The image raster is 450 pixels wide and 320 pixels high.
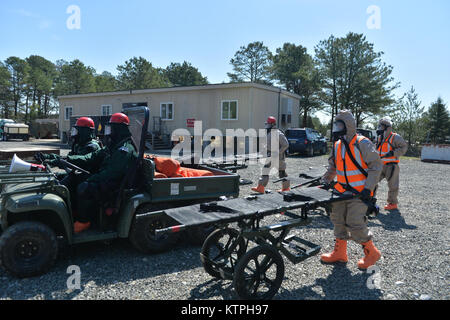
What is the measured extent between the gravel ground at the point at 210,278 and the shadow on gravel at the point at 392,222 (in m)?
0.49

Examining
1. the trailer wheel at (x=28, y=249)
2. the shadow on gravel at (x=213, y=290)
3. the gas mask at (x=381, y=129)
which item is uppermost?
the gas mask at (x=381, y=129)

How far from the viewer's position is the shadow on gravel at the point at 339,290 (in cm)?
362

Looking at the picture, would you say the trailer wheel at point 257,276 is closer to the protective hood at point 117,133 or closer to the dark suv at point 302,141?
the protective hood at point 117,133

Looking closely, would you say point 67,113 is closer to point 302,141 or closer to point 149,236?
point 302,141

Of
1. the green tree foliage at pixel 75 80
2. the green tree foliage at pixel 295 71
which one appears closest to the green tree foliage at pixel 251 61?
the green tree foliage at pixel 295 71

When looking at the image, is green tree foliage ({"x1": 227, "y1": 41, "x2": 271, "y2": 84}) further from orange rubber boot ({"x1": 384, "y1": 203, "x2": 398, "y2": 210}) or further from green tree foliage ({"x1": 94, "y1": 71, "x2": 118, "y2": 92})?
orange rubber boot ({"x1": 384, "y1": 203, "x2": 398, "y2": 210})

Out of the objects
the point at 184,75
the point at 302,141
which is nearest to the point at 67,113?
the point at 302,141

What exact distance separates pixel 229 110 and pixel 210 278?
19.6 m

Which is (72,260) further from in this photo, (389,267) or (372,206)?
(389,267)

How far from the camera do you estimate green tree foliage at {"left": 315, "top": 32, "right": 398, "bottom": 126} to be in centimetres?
3372

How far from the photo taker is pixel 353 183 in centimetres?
428

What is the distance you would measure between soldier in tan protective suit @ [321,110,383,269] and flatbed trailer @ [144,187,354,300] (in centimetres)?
31
